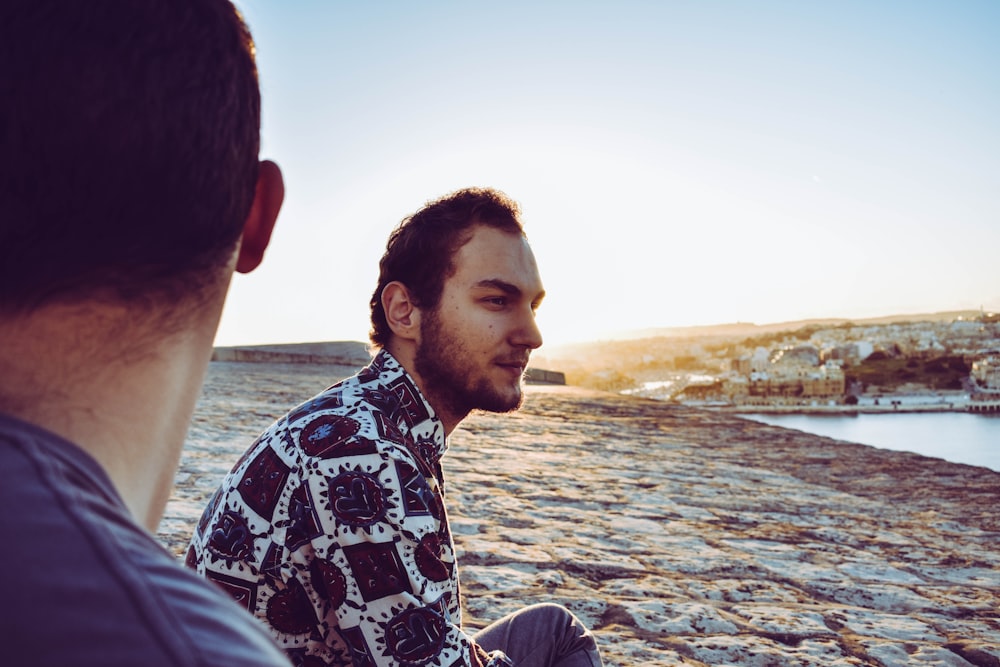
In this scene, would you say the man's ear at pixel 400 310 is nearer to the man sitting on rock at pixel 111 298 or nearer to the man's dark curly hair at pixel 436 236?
the man's dark curly hair at pixel 436 236

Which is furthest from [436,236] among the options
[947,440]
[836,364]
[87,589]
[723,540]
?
[836,364]

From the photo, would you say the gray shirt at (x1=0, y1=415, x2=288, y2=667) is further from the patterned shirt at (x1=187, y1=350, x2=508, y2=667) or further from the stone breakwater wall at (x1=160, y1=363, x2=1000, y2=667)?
the stone breakwater wall at (x1=160, y1=363, x2=1000, y2=667)

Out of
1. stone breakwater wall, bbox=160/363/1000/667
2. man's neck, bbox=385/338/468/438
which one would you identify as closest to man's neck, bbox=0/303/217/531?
man's neck, bbox=385/338/468/438

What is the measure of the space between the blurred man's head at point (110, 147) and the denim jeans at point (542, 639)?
4.71ft

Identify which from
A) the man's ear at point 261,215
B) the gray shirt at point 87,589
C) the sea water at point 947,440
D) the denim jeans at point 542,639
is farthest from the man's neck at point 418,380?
the sea water at point 947,440

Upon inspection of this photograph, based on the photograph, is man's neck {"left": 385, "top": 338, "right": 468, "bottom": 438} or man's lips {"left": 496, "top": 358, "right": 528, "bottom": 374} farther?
man's lips {"left": 496, "top": 358, "right": 528, "bottom": 374}

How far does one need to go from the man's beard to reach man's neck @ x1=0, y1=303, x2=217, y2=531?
1143 millimetres

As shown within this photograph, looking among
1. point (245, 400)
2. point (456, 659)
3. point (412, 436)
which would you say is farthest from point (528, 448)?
point (456, 659)

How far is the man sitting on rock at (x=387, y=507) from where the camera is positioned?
1.16 meters

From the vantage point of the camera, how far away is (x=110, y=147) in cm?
51

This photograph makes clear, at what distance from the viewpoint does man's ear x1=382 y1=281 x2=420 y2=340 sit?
1832 mm

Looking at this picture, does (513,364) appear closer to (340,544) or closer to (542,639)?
(542,639)

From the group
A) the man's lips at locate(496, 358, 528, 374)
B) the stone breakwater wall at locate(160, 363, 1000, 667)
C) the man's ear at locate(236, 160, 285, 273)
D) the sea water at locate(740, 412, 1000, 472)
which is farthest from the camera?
the sea water at locate(740, 412, 1000, 472)

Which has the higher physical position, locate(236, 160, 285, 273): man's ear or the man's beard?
locate(236, 160, 285, 273): man's ear
